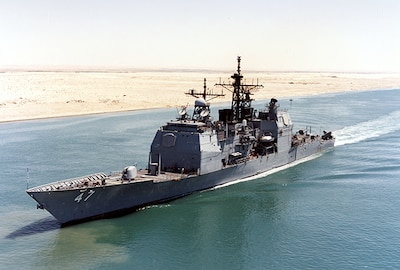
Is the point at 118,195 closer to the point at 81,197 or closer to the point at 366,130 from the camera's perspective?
the point at 81,197

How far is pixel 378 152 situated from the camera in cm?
4425

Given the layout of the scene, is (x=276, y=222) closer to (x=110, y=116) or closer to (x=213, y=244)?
(x=213, y=244)

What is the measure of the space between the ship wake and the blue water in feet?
20.0

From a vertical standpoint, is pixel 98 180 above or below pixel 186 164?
below

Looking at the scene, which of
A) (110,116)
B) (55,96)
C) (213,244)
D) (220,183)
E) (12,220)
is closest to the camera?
(213,244)

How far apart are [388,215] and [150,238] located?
1506cm

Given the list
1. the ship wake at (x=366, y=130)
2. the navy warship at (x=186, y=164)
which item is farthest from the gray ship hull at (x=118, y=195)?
the ship wake at (x=366, y=130)

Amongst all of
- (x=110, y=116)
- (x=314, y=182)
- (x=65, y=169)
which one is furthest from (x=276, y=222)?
(x=110, y=116)

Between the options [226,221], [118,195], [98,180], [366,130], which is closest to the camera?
[118,195]

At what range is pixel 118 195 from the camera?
2670cm

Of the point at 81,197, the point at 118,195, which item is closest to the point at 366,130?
the point at 118,195

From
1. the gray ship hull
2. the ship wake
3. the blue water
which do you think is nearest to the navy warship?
the gray ship hull

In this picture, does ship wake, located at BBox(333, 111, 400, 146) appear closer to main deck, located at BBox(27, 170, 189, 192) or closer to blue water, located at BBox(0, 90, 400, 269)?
blue water, located at BBox(0, 90, 400, 269)

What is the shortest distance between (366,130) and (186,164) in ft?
113
